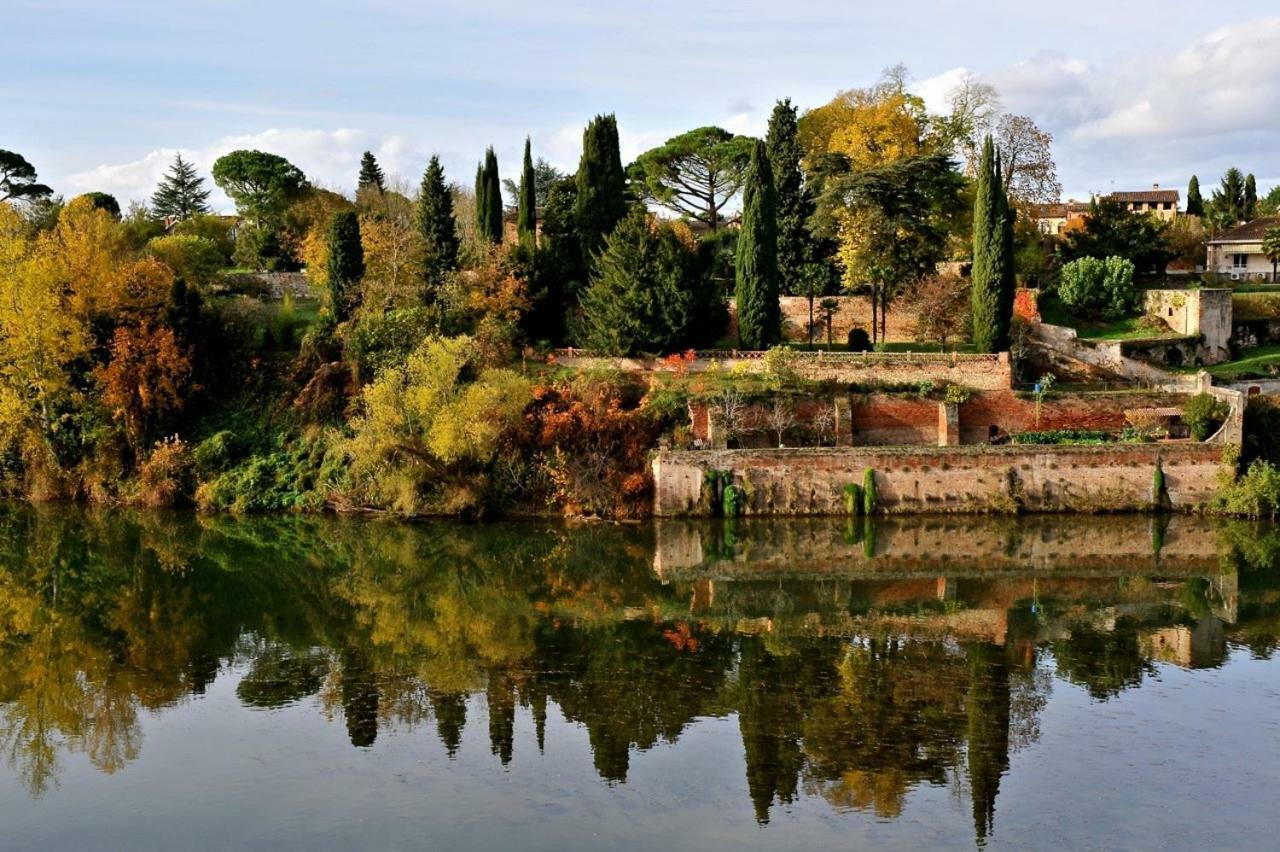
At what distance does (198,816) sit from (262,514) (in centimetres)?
1786

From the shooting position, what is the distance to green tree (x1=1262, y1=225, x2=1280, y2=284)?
4450cm

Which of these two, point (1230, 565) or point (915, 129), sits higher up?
point (915, 129)

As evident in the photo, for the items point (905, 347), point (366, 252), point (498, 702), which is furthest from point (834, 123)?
point (498, 702)

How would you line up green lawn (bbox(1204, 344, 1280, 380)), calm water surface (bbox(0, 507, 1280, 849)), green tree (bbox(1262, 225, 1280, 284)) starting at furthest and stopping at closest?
green tree (bbox(1262, 225, 1280, 284))
green lawn (bbox(1204, 344, 1280, 380))
calm water surface (bbox(0, 507, 1280, 849))

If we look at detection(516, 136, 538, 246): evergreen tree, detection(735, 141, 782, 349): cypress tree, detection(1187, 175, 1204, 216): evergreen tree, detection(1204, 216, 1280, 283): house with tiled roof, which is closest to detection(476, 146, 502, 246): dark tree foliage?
detection(516, 136, 538, 246): evergreen tree

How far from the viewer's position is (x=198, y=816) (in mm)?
13539

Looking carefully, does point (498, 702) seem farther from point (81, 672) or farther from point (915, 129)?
point (915, 129)

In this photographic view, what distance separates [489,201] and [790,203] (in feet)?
31.7

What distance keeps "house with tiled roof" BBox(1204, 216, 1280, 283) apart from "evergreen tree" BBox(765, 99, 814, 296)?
1827cm

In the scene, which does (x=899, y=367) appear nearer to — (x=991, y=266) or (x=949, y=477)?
(x=949, y=477)

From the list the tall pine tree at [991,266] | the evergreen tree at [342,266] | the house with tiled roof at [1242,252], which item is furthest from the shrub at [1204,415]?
the evergreen tree at [342,266]

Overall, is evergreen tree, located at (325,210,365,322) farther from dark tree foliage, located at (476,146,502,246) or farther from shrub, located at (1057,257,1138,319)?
shrub, located at (1057,257,1138,319)

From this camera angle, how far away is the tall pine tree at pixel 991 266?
33188 millimetres

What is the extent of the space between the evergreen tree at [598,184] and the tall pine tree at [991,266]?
1086 cm
